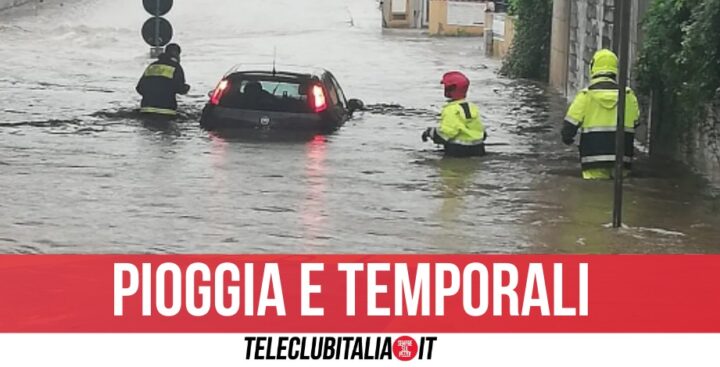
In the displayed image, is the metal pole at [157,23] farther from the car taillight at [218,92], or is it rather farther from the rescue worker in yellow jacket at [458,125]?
the rescue worker in yellow jacket at [458,125]

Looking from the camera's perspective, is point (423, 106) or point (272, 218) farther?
point (423, 106)

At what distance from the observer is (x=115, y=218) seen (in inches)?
484

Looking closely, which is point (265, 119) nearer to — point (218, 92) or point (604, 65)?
point (218, 92)

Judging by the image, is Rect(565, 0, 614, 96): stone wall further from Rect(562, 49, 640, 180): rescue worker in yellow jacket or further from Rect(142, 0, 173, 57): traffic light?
Rect(142, 0, 173, 57): traffic light

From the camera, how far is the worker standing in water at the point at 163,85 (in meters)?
19.6

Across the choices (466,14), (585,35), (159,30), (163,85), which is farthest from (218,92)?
A: (466,14)

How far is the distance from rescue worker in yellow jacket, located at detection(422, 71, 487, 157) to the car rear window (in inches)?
87.1

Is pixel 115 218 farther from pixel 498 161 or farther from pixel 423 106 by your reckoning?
pixel 423 106

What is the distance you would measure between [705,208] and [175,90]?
28.3 ft

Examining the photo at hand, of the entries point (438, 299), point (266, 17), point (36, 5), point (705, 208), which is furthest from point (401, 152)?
point (36, 5)

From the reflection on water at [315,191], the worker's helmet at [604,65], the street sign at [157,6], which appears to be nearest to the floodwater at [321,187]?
the reflection on water at [315,191]

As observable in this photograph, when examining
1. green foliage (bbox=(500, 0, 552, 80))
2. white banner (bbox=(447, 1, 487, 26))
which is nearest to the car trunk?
green foliage (bbox=(500, 0, 552, 80))

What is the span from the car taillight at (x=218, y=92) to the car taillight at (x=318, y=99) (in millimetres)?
988

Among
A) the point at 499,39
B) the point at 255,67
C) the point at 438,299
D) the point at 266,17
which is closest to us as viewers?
the point at 438,299
